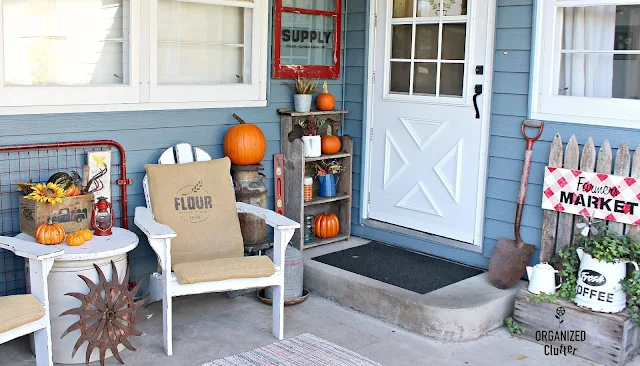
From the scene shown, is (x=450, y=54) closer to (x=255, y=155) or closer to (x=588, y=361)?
(x=255, y=155)

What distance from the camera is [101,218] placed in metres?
4.00

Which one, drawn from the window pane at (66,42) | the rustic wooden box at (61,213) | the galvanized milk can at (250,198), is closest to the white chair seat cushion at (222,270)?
the rustic wooden box at (61,213)

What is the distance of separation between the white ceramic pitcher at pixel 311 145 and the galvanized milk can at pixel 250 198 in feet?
1.60

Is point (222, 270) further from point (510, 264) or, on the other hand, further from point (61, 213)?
point (510, 264)

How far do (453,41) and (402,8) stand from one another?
533mm

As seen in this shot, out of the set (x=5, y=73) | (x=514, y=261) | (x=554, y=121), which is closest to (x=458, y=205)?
(x=514, y=261)

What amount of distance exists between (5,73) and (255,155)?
1637 mm

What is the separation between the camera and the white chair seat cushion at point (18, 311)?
3.20 metres

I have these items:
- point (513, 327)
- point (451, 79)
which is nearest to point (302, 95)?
point (451, 79)

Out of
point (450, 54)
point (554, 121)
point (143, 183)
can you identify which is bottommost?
point (143, 183)

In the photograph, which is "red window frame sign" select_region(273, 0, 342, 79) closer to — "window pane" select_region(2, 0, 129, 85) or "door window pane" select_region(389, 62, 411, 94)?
"door window pane" select_region(389, 62, 411, 94)

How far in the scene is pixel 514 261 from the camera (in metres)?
4.71

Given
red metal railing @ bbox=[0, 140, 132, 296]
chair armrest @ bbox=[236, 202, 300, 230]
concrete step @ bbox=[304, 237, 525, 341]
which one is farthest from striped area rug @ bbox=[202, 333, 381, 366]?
red metal railing @ bbox=[0, 140, 132, 296]

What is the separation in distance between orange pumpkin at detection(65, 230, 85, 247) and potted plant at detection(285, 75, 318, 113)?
2.05 m
